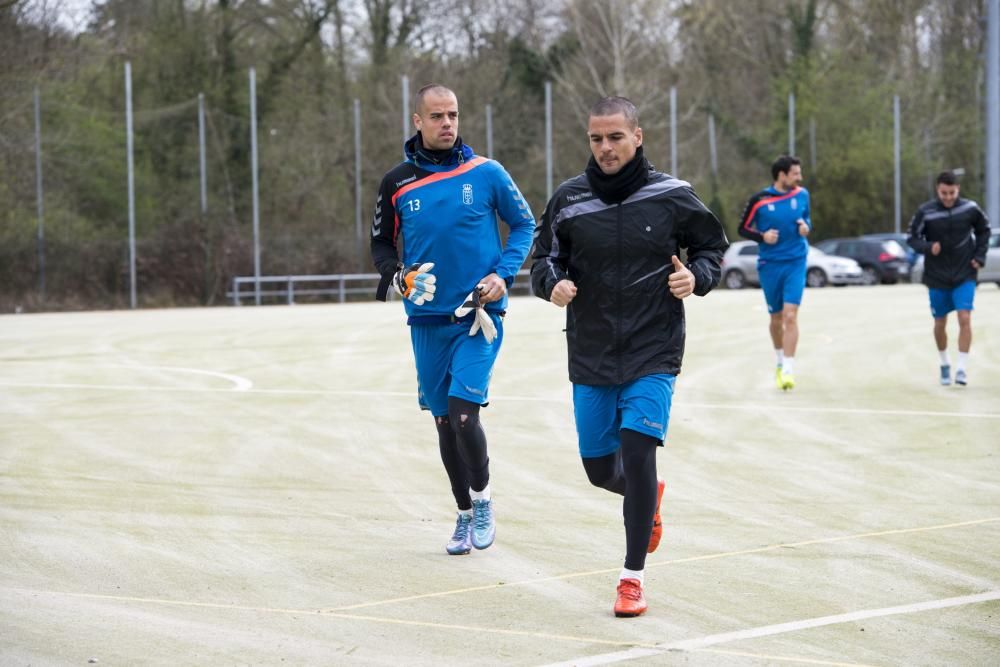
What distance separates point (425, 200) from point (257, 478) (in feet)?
9.52

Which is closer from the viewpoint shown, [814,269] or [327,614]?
[327,614]

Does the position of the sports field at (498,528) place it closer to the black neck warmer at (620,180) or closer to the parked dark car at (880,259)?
the black neck warmer at (620,180)

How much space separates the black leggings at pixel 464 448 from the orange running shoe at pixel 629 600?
151 cm

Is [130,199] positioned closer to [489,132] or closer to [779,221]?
[489,132]

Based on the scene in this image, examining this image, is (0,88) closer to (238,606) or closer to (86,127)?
(86,127)

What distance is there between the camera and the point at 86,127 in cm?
4200

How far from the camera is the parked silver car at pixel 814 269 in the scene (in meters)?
45.5

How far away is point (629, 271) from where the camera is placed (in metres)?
6.16

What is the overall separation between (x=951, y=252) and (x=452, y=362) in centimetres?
862

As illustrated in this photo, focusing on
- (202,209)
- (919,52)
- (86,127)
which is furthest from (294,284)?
(919,52)

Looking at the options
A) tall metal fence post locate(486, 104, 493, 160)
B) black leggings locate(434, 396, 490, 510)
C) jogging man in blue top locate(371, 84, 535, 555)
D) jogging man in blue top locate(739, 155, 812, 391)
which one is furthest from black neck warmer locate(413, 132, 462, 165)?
tall metal fence post locate(486, 104, 493, 160)

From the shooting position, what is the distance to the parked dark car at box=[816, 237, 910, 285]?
46125mm

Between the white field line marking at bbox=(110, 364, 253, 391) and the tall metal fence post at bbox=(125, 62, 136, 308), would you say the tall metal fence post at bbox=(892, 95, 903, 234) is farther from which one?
the white field line marking at bbox=(110, 364, 253, 391)

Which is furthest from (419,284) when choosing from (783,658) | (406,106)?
(406,106)
